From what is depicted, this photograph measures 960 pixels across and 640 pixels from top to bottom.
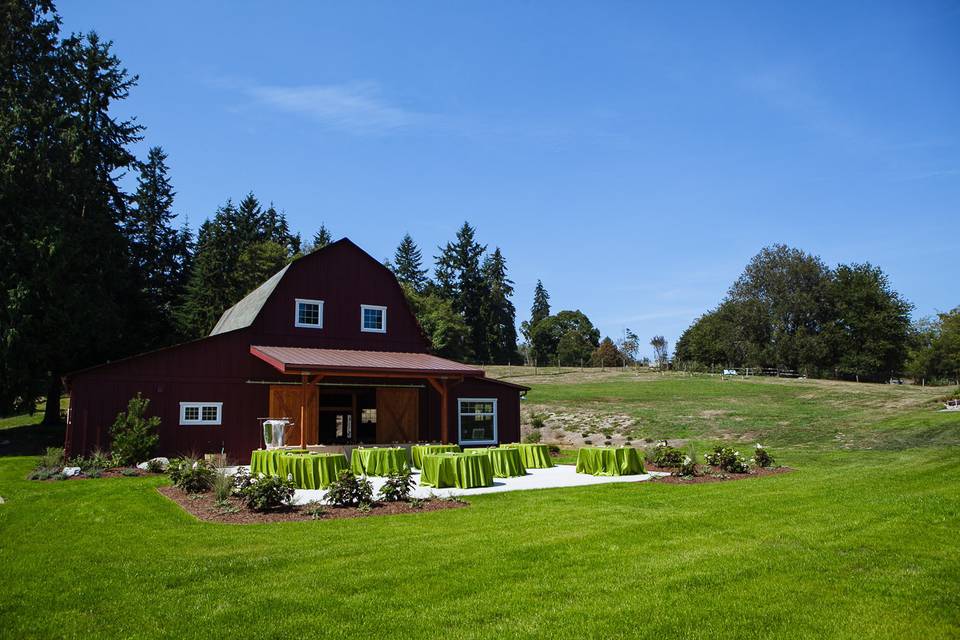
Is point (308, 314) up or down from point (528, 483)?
up


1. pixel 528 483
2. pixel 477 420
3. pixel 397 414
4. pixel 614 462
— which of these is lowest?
Answer: pixel 528 483

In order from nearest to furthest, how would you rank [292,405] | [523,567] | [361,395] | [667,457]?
[523,567]
[667,457]
[292,405]
[361,395]

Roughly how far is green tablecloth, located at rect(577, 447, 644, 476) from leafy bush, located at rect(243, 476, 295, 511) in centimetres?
800

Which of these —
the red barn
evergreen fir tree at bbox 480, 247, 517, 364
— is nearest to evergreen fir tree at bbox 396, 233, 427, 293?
evergreen fir tree at bbox 480, 247, 517, 364

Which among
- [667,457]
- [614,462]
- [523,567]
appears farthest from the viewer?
[667,457]

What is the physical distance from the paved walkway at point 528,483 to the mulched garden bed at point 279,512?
0.75 metres

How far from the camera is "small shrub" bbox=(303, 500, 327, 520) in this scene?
32.0 ft

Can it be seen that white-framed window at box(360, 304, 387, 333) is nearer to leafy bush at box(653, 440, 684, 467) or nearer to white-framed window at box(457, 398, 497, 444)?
white-framed window at box(457, 398, 497, 444)

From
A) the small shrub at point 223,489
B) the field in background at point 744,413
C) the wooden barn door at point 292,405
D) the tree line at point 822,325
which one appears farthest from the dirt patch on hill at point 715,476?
the tree line at point 822,325

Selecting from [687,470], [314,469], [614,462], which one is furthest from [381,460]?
[687,470]

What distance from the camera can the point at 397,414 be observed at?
853 inches

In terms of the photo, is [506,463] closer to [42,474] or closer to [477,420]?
[477,420]

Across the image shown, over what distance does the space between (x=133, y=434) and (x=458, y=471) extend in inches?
371

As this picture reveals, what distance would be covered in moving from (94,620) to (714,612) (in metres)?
4.87
